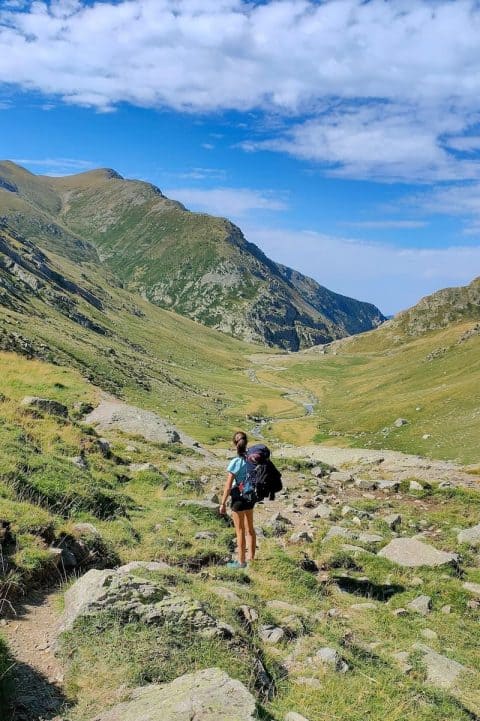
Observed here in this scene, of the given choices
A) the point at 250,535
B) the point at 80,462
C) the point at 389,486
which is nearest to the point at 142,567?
the point at 250,535

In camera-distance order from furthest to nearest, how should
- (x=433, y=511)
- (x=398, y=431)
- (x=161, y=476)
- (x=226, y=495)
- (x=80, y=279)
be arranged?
(x=80, y=279), (x=398, y=431), (x=433, y=511), (x=161, y=476), (x=226, y=495)

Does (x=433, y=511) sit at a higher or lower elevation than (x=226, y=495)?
lower

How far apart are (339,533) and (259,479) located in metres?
6.07

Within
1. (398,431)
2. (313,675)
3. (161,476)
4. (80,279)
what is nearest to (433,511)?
(161,476)

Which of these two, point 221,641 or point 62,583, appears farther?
point 62,583

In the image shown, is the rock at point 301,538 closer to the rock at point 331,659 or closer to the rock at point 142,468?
the rock at point 331,659

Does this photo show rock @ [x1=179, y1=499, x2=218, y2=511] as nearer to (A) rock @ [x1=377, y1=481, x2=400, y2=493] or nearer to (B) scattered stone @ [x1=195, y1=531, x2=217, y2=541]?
(B) scattered stone @ [x1=195, y1=531, x2=217, y2=541]

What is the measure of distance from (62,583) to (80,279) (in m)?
201

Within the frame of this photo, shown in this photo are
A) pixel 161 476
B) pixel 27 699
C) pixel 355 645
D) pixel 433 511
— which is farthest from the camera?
pixel 433 511

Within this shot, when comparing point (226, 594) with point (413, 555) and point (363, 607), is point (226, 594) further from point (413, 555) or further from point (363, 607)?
point (413, 555)

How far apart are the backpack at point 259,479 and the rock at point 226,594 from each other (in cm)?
282

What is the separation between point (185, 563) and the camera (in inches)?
509

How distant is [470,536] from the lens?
736 inches

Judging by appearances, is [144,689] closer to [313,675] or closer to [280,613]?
[313,675]
